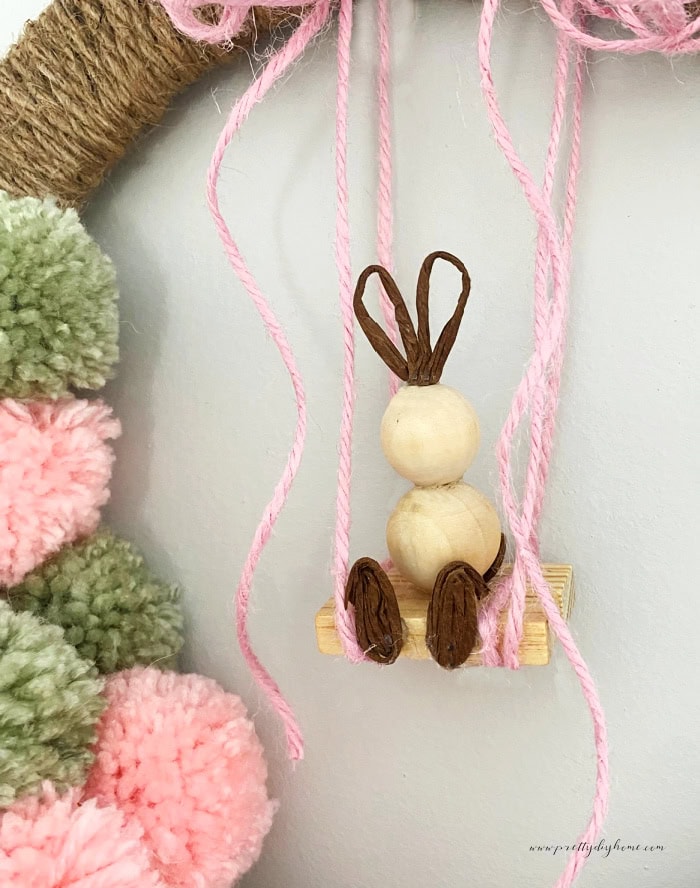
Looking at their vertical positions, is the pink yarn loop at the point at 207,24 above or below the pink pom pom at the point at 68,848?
above

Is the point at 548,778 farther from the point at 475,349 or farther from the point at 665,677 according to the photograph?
the point at 475,349

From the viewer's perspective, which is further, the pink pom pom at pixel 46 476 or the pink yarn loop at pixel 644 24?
the pink pom pom at pixel 46 476

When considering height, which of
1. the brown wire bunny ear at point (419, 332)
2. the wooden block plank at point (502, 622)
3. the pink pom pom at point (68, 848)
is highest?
the brown wire bunny ear at point (419, 332)

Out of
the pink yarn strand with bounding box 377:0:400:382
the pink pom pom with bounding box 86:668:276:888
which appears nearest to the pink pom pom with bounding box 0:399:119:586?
the pink pom pom with bounding box 86:668:276:888

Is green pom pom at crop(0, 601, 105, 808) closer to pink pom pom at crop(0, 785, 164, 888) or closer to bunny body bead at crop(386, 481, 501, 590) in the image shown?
pink pom pom at crop(0, 785, 164, 888)

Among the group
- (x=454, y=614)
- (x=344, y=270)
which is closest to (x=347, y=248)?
(x=344, y=270)

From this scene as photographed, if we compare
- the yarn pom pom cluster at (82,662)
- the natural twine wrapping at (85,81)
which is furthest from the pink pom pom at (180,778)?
the natural twine wrapping at (85,81)

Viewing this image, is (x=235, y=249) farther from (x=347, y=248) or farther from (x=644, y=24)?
(x=644, y=24)

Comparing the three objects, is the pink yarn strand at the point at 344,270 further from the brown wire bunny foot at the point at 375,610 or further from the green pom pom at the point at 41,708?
the green pom pom at the point at 41,708
